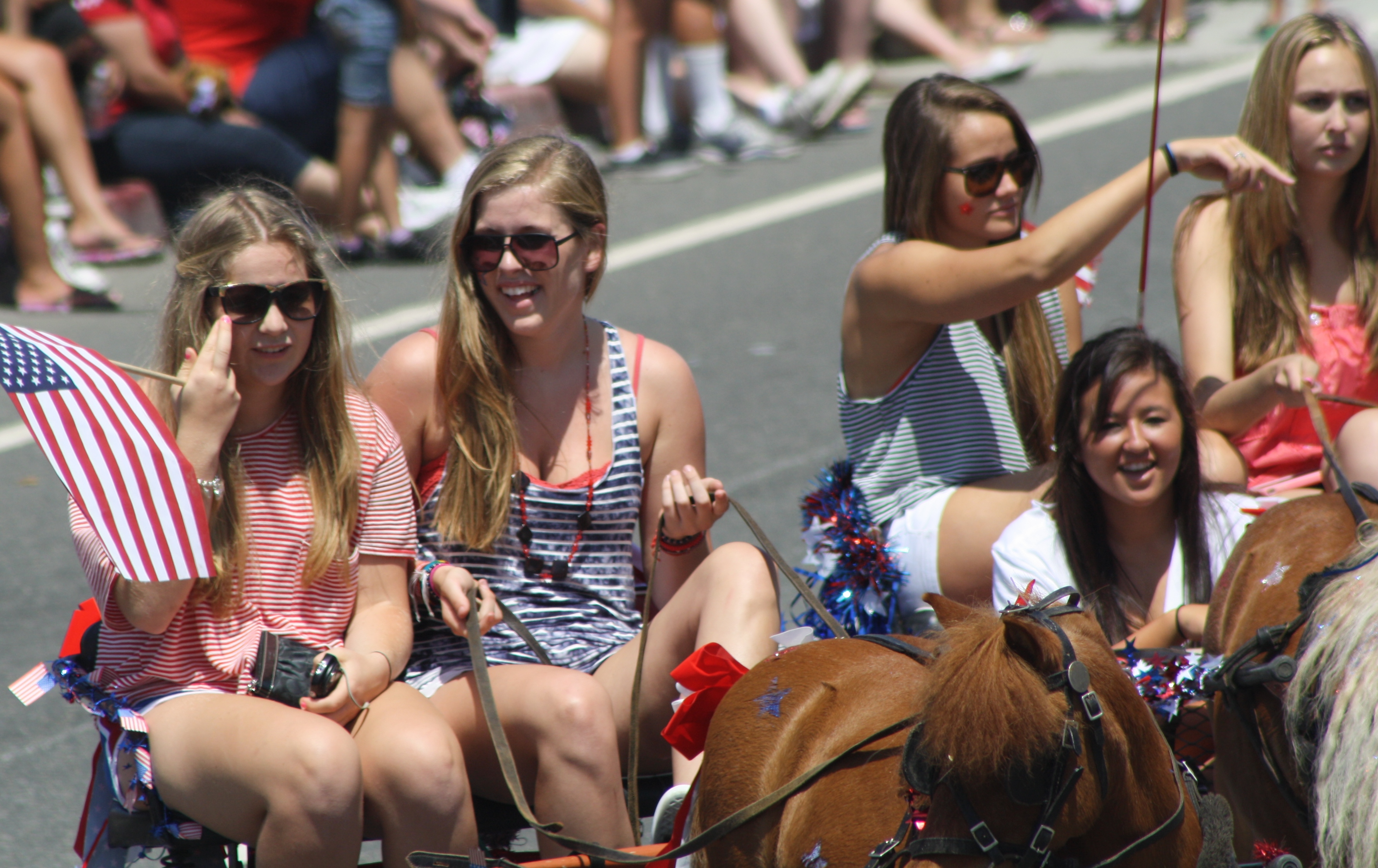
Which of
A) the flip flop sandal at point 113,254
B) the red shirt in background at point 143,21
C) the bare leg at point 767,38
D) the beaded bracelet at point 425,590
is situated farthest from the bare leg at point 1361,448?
the bare leg at point 767,38

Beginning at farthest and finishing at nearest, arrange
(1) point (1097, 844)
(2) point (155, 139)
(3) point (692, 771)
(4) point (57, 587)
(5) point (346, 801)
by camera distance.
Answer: (2) point (155, 139), (4) point (57, 587), (3) point (692, 771), (5) point (346, 801), (1) point (1097, 844)

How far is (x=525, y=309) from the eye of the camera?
10.0 feet

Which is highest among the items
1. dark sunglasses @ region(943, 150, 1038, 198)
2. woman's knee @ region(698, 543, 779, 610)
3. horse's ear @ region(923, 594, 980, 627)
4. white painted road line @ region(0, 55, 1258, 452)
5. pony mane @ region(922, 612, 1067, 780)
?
dark sunglasses @ region(943, 150, 1038, 198)

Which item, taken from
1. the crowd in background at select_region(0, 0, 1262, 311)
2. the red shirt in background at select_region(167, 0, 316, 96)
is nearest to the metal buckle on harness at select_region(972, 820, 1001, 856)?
the crowd in background at select_region(0, 0, 1262, 311)

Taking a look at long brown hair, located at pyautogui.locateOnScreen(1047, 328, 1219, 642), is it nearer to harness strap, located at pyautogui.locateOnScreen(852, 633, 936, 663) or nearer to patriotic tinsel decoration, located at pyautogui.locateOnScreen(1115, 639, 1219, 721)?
patriotic tinsel decoration, located at pyautogui.locateOnScreen(1115, 639, 1219, 721)

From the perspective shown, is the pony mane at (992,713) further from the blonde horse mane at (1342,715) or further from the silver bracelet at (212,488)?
the silver bracelet at (212,488)

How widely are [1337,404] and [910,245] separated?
1.11 metres

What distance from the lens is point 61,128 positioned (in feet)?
22.9

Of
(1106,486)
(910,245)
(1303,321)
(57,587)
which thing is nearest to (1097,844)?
(1106,486)

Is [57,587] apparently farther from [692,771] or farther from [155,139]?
[155,139]

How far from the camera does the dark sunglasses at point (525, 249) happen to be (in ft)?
9.93

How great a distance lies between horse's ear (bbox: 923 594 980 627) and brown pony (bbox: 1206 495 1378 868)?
514 millimetres

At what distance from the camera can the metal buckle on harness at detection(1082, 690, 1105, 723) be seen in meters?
1.75

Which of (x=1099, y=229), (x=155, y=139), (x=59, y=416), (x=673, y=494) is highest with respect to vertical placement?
(x=1099, y=229)
